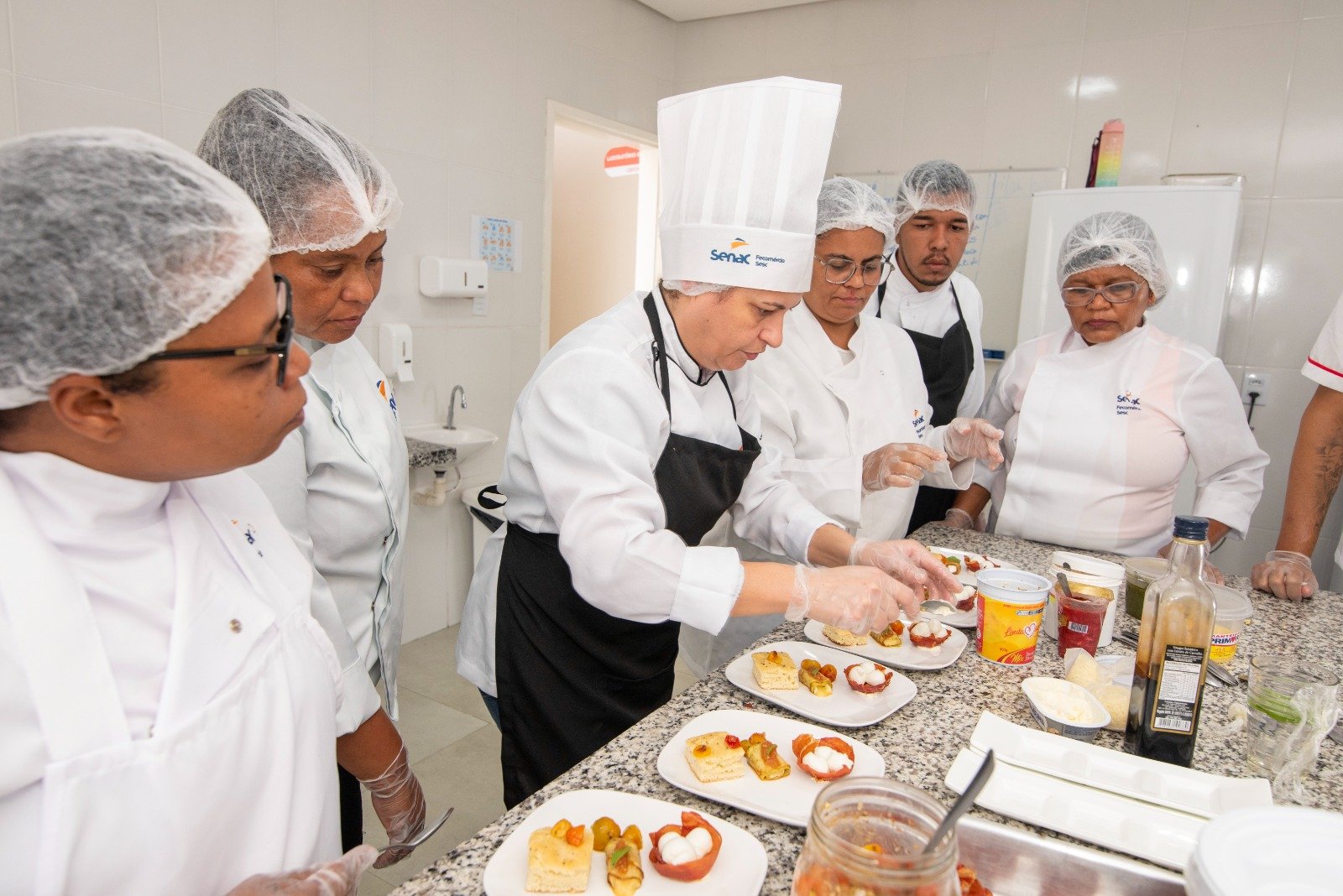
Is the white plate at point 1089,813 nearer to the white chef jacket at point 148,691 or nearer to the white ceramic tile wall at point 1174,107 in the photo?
the white chef jacket at point 148,691

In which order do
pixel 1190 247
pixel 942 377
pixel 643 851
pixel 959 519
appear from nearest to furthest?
pixel 643 851
pixel 959 519
pixel 942 377
pixel 1190 247

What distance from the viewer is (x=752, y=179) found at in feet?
4.72

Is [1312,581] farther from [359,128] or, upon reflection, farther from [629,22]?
[629,22]

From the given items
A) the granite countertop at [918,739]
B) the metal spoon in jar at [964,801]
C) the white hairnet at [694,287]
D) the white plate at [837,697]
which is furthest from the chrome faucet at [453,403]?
the metal spoon in jar at [964,801]

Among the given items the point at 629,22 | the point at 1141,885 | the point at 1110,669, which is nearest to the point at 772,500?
the point at 1110,669

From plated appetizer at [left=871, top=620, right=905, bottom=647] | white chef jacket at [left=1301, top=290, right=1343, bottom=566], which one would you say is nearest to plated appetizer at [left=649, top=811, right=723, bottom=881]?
plated appetizer at [left=871, top=620, right=905, bottom=647]

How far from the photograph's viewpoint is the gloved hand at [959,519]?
2.38 m

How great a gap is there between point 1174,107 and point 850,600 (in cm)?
381

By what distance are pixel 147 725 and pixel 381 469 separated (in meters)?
0.77

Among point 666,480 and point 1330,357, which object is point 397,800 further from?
point 1330,357

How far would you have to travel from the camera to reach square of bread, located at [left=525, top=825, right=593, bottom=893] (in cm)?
82

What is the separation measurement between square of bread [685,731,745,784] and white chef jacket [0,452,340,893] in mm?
465

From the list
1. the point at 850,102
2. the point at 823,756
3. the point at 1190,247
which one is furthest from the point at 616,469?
the point at 850,102

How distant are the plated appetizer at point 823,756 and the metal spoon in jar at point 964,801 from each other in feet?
1.15
